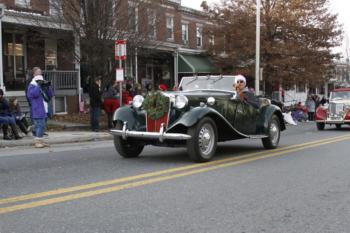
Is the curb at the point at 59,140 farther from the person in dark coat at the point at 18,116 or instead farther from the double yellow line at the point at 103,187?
the double yellow line at the point at 103,187

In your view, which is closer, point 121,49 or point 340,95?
point 121,49

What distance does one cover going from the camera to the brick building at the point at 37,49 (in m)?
18.6

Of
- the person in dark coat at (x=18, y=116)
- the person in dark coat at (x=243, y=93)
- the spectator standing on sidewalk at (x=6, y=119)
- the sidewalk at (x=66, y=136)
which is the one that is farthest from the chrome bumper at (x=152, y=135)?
the person in dark coat at (x=18, y=116)

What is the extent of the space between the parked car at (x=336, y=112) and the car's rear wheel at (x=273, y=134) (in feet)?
29.0

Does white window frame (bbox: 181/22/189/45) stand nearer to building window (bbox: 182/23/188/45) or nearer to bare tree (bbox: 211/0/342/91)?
building window (bbox: 182/23/188/45)

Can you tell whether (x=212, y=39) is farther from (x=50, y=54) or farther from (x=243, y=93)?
(x=243, y=93)

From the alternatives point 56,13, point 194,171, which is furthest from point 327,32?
point 194,171

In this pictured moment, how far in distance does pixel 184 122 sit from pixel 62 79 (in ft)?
45.7

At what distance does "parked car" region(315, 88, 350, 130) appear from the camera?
19.6 metres

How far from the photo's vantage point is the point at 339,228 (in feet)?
16.8

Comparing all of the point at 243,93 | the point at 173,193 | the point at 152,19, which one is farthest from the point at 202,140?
the point at 152,19

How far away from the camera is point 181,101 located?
8945 millimetres

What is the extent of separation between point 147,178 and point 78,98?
1569cm

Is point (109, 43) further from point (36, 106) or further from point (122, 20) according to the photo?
point (36, 106)
